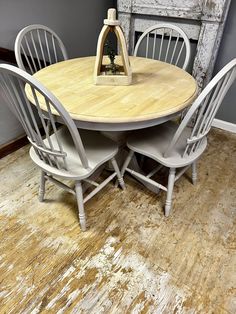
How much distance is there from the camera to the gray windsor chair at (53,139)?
39.8 inches

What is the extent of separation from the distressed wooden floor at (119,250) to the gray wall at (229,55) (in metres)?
0.88

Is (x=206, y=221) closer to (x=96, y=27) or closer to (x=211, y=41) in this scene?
(x=211, y=41)

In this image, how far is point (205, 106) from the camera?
4.05 ft

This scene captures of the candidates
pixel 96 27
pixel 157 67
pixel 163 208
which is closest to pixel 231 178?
pixel 163 208

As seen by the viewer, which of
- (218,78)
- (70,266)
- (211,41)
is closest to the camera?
(218,78)

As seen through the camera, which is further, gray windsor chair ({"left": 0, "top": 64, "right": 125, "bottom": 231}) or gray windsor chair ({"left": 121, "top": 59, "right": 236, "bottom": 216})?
gray windsor chair ({"left": 121, "top": 59, "right": 236, "bottom": 216})

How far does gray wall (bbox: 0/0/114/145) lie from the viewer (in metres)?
1.84

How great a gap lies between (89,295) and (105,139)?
2.83ft

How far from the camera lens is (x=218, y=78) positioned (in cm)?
114

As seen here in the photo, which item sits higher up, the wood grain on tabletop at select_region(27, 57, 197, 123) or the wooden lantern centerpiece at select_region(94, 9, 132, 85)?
the wooden lantern centerpiece at select_region(94, 9, 132, 85)

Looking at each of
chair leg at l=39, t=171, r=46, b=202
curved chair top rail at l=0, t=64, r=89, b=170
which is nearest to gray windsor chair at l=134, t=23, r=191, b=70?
curved chair top rail at l=0, t=64, r=89, b=170

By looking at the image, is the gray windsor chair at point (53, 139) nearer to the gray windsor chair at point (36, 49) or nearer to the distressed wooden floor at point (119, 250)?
the distressed wooden floor at point (119, 250)

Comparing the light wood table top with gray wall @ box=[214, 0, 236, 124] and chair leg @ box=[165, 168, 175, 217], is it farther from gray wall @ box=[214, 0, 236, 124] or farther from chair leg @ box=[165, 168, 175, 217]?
gray wall @ box=[214, 0, 236, 124]

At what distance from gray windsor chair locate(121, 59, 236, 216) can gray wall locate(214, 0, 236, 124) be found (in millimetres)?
1062
